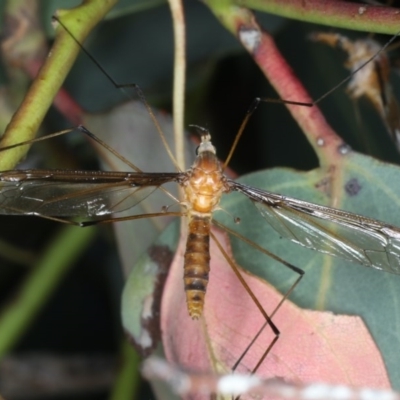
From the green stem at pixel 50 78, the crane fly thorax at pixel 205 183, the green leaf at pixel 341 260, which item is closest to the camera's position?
the green stem at pixel 50 78

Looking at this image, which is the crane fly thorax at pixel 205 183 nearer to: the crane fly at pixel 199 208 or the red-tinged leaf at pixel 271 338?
the crane fly at pixel 199 208

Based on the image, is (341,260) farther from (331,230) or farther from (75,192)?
(75,192)

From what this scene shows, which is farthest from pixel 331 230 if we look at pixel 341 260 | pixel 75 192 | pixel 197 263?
pixel 75 192

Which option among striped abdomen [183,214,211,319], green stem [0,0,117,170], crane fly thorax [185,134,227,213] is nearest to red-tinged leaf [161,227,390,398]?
striped abdomen [183,214,211,319]

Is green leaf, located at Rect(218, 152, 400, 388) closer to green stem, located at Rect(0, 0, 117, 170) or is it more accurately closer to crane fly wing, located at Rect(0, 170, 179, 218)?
crane fly wing, located at Rect(0, 170, 179, 218)

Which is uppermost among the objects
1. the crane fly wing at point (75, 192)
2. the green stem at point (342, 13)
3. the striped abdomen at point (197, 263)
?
the green stem at point (342, 13)

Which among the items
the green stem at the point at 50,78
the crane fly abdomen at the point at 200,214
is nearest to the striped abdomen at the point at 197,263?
the crane fly abdomen at the point at 200,214
